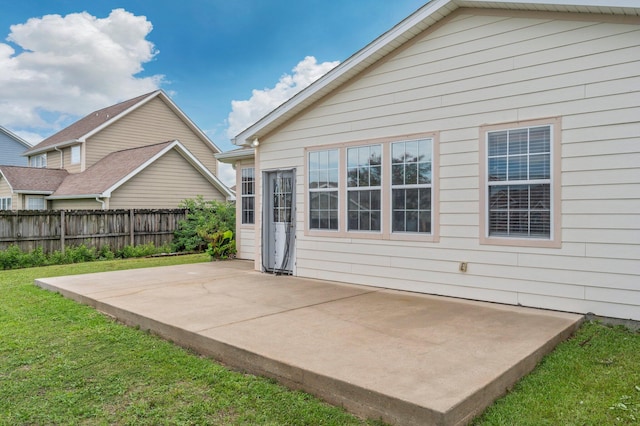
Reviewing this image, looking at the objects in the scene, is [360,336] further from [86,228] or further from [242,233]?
[86,228]

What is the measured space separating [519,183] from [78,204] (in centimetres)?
1677

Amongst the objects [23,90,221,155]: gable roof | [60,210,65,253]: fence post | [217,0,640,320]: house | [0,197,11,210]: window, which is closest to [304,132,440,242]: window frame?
[217,0,640,320]: house

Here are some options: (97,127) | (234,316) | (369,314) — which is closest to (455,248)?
(369,314)

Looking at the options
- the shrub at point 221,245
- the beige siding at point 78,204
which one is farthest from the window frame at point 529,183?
the beige siding at point 78,204

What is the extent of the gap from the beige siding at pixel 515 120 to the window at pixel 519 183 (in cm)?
17

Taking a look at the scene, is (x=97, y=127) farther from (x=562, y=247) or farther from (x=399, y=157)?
(x=562, y=247)

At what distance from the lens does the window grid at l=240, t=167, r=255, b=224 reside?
10880mm

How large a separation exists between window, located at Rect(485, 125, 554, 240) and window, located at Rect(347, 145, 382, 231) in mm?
1770

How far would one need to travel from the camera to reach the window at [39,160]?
75.0ft

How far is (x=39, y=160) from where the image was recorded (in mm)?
23562

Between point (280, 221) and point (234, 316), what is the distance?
3701 millimetres

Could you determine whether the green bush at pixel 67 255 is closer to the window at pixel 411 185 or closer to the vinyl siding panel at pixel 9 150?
the window at pixel 411 185

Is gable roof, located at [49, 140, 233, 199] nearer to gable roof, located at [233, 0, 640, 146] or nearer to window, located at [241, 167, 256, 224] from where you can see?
window, located at [241, 167, 256, 224]

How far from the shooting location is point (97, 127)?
2005 cm
